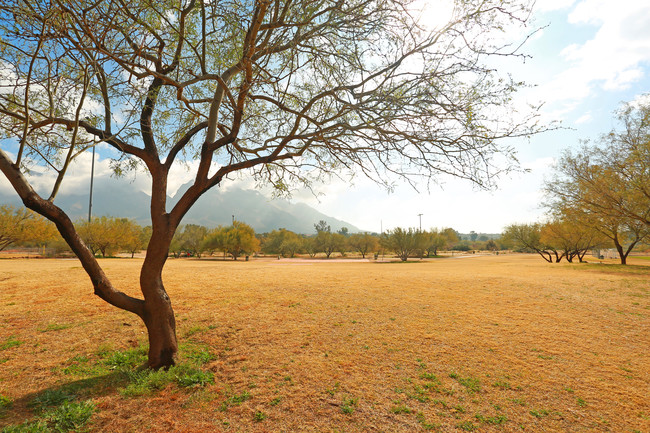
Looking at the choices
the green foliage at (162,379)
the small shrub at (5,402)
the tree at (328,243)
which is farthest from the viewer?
the tree at (328,243)

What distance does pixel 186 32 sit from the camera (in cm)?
463

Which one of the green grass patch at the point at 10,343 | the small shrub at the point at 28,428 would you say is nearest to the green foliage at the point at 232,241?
the green grass patch at the point at 10,343

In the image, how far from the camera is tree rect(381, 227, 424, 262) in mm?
40250

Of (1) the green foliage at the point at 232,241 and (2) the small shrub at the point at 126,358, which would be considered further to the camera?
(1) the green foliage at the point at 232,241

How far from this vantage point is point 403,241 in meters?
40.4

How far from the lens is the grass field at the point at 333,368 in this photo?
319 cm

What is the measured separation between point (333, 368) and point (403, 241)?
37.7 meters

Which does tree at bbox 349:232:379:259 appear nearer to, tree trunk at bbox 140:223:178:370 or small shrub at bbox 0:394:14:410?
tree trunk at bbox 140:223:178:370

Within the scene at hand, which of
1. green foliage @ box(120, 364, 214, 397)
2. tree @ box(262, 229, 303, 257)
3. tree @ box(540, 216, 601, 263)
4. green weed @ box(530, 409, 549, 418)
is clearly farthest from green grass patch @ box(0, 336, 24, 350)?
tree @ box(262, 229, 303, 257)

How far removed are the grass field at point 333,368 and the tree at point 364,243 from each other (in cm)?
5179

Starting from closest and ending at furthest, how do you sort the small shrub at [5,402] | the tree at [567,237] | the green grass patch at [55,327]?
1. the small shrub at [5,402]
2. the green grass patch at [55,327]
3. the tree at [567,237]

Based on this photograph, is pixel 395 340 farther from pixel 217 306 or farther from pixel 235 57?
pixel 235 57

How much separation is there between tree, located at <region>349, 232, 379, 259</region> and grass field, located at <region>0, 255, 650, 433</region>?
51787 mm

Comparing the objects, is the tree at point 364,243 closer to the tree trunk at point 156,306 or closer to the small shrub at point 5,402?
the tree trunk at point 156,306
